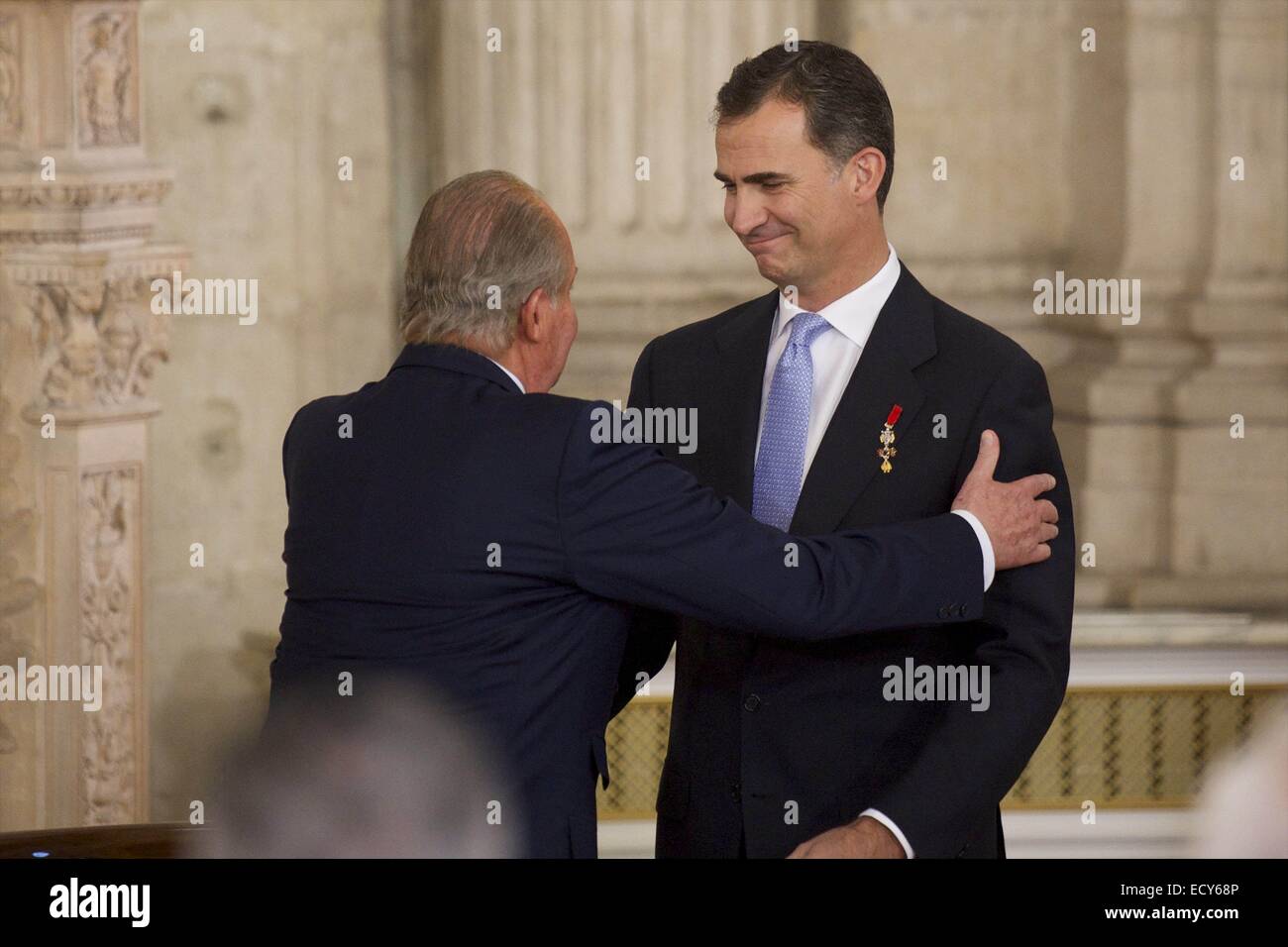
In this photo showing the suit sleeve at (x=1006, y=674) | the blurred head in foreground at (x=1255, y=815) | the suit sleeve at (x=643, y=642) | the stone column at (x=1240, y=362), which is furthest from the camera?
the stone column at (x=1240, y=362)

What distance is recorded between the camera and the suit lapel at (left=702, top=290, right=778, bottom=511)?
2.68 meters

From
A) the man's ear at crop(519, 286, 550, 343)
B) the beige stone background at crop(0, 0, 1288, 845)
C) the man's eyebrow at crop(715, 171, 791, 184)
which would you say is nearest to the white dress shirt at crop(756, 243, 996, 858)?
the man's eyebrow at crop(715, 171, 791, 184)

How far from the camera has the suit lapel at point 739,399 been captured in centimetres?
268

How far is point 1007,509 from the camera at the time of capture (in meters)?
2.47

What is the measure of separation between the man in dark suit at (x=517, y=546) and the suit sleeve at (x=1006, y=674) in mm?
119

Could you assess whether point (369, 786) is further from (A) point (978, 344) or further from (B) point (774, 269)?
(A) point (978, 344)

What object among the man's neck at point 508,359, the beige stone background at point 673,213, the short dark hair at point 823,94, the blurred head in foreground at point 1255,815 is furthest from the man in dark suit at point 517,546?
the beige stone background at point 673,213

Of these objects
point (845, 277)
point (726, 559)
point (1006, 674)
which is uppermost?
point (845, 277)

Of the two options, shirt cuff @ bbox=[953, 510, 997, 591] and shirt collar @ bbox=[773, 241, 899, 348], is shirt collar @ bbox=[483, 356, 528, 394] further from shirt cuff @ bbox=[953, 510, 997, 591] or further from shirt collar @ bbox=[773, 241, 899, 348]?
shirt cuff @ bbox=[953, 510, 997, 591]

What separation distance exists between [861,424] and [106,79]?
3.34m

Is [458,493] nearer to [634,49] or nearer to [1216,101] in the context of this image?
[634,49]

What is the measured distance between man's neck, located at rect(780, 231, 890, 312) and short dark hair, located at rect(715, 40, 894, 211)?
0.07 metres

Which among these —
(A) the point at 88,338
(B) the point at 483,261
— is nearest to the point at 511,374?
(B) the point at 483,261

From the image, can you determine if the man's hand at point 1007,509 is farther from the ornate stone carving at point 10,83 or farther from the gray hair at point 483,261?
the ornate stone carving at point 10,83
